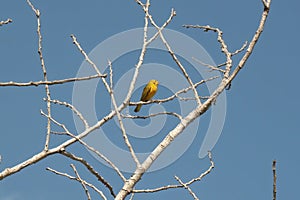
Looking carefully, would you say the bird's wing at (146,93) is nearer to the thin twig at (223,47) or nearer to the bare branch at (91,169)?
the thin twig at (223,47)

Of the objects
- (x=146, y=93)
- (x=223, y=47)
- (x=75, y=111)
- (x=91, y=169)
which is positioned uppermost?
(x=146, y=93)

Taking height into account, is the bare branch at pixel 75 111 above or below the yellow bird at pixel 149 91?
below

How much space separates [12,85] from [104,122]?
2.59 ft

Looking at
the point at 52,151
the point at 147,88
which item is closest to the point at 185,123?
the point at 52,151

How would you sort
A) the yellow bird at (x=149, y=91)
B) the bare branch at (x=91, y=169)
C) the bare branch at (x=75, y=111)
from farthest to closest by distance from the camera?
the yellow bird at (x=149, y=91) → the bare branch at (x=75, y=111) → the bare branch at (x=91, y=169)

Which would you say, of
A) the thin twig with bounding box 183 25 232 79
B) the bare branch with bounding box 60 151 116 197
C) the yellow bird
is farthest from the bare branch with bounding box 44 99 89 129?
the yellow bird

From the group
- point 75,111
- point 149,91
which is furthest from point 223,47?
point 149,91

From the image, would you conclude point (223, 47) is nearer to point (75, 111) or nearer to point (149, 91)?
point (75, 111)

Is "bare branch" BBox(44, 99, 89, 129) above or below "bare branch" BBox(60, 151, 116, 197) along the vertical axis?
above

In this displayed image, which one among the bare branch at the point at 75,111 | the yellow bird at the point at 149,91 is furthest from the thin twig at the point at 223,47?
the yellow bird at the point at 149,91

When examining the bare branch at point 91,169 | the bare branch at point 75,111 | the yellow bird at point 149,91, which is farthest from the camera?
the yellow bird at point 149,91

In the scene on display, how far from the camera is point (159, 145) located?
2.49m

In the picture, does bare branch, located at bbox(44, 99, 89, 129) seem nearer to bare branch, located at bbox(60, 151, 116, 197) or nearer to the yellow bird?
bare branch, located at bbox(60, 151, 116, 197)

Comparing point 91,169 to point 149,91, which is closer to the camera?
point 91,169
